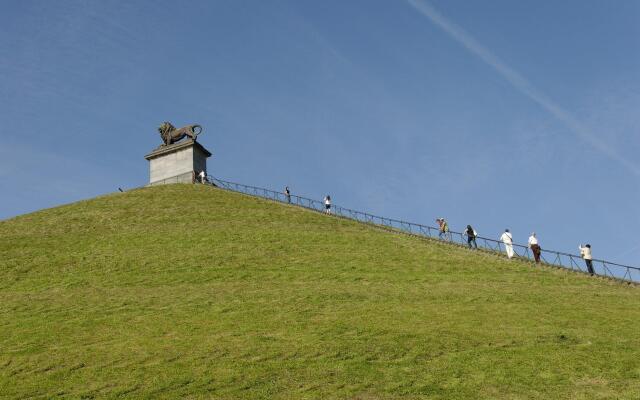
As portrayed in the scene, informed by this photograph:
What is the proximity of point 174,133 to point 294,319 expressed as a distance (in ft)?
140

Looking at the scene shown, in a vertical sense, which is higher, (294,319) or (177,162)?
(177,162)

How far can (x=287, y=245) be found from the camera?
114 feet

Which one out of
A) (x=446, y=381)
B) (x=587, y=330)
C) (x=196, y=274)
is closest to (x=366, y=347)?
(x=446, y=381)

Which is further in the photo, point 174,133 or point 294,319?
point 174,133

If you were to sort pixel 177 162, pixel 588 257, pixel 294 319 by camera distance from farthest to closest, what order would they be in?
pixel 177 162, pixel 588 257, pixel 294 319

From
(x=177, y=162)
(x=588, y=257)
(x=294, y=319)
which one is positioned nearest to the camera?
(x=294, y=319)

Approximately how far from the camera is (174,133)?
60.6 meters

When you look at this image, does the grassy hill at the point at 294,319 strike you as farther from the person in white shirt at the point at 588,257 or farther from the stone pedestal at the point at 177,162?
the stone pedestal at the point at 177,162

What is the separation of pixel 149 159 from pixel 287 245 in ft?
101

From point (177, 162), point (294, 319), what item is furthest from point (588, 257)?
point (177, 162)

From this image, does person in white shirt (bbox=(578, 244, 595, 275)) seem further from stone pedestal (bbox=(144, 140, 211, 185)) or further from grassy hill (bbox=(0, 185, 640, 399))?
stone pedestal (bbox=(144, 140, 211, 185))

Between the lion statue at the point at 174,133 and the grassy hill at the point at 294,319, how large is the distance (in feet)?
70.5

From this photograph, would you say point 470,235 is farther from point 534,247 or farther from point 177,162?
point 177,162

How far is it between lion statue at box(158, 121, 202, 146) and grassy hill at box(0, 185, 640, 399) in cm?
2149
